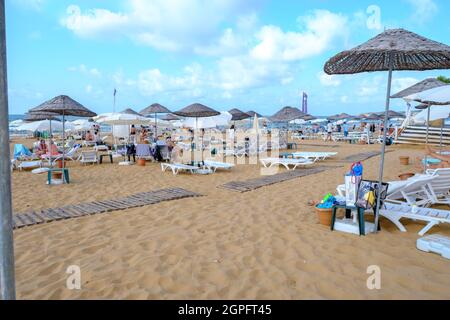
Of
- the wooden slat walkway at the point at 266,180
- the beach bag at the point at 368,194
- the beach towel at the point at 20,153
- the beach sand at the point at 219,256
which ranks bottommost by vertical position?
the beach sand at the point at 219,256

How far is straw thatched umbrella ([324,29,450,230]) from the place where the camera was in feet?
11.8

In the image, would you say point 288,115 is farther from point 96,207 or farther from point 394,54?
point 96,207

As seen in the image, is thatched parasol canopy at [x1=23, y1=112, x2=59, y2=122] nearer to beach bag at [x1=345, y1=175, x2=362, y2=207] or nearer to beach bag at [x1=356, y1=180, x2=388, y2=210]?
beach bag at [x1=345, y1=175, x2=362, y2=207]

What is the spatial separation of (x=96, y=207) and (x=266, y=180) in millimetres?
4265

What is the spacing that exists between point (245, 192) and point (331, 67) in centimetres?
326

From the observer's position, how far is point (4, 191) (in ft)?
5.08

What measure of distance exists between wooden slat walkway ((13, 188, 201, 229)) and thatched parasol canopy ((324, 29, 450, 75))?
3732 millimetres

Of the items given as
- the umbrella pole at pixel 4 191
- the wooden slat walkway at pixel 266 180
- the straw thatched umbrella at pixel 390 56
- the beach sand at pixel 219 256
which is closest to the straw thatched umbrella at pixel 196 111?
the wooden slat walkway at pixel 266 180

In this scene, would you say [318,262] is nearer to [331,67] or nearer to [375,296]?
[375,296]

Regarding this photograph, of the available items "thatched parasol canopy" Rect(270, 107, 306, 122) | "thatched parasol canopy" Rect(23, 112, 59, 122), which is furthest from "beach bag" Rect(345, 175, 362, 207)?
"thatched parasol canopy" Rect(270, 107, 306, 122)

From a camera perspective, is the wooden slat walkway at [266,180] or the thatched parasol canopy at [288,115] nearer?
the wooden slat walkway at [266,180]

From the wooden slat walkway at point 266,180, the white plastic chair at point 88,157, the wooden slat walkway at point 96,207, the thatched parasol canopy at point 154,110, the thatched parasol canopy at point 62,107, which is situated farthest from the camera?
the thatched parasol canopy at point 154,110

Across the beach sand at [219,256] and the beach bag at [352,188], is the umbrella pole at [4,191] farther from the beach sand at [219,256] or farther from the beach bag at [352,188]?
the beach bag at [352,188]

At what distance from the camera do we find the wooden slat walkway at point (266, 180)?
7.44 metres
